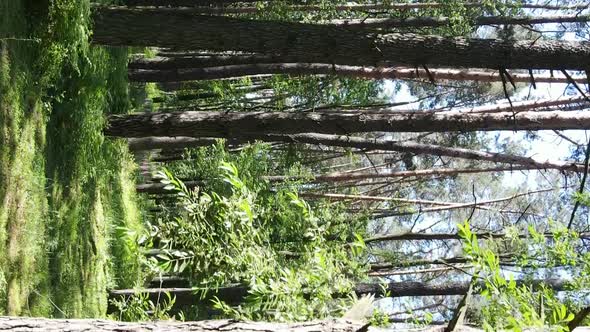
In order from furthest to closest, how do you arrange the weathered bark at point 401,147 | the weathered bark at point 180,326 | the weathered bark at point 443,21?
the weathered bark at point 443,21, the weathered bark at point 401,147, the weathered bark at point 180,326

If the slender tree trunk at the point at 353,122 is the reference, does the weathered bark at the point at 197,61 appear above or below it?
above

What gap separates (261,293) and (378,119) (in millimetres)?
3763

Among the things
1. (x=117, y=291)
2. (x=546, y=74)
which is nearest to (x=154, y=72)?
(x=117, y=291)

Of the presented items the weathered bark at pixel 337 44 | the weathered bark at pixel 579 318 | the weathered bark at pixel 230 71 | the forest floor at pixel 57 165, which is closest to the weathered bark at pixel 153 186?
the weathered bark at pixel 230 71

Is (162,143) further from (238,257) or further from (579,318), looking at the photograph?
(579,318)

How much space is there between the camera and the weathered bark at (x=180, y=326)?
3.54 m

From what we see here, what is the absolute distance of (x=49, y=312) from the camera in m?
6.59

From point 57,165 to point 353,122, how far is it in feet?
11.4

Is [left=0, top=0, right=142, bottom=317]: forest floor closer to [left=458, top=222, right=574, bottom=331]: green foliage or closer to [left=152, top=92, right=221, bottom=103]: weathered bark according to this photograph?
[left=458, top=222, right=574, bottom=331]: green foliage

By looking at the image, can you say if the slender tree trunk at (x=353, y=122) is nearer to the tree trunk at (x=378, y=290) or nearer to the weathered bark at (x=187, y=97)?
the tree trunk at (x=378, y=290)

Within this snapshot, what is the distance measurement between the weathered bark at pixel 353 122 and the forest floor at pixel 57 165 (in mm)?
1043

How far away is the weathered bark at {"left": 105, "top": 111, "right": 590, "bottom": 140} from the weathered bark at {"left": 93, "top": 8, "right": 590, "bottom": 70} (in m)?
1.51

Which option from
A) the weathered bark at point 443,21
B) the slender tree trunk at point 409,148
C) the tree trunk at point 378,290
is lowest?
the tree trunk at point 378,290

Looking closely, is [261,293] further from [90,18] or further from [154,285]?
[154,285]
